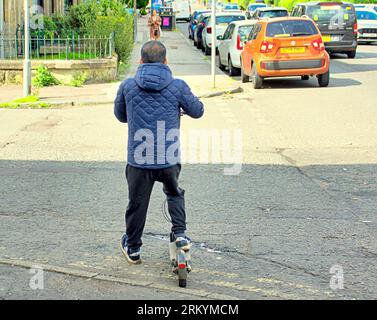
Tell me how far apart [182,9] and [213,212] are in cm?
6840

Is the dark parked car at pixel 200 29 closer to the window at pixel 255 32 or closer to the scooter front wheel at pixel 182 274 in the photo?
the window at pixel 255 32

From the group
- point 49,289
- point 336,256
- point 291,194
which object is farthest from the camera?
point 291,194

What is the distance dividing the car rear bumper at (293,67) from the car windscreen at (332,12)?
9886mm

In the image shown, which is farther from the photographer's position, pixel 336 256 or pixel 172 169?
pixel 336 256

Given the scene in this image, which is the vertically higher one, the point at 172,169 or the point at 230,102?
the point at 172,169

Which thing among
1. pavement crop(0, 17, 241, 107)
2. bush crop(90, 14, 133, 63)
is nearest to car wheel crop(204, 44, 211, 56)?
bush crop(90, 14, 133, 63)

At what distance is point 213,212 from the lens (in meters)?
8.38

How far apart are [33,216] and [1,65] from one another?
13374 mm

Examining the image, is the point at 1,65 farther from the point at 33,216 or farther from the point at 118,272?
the point at 118,272

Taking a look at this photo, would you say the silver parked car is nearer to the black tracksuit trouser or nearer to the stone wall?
the stone wall

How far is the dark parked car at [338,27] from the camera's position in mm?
29422

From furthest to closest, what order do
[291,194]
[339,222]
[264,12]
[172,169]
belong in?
[264,12] → [291,194] → [339,222] → [172,169]

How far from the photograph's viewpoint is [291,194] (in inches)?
364

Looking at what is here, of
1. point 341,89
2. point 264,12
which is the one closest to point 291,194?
point 341,89
